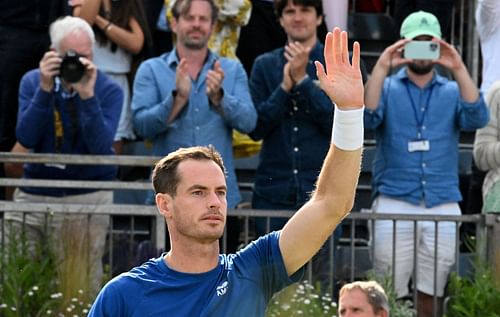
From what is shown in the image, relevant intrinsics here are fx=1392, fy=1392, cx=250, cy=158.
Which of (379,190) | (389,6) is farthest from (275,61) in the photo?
(389,6)

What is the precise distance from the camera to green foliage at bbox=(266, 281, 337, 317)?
8.83 m

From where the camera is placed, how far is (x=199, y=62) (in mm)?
9836

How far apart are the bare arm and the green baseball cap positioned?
456 cm

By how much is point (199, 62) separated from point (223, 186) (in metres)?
4.48

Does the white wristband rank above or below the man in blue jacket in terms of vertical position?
below

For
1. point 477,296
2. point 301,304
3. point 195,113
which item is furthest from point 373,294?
point 195,113

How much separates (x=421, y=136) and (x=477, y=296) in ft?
4.52

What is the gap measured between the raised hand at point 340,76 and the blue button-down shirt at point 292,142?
4.14 m

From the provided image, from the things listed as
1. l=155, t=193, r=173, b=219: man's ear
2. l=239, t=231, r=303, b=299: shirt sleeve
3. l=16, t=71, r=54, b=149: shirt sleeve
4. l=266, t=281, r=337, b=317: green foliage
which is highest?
l=16, t=71, r=54, b=149: shirt sleeve

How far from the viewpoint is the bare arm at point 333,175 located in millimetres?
5324

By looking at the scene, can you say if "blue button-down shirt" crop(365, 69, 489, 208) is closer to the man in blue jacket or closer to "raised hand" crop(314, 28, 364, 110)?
the man in blue jacket

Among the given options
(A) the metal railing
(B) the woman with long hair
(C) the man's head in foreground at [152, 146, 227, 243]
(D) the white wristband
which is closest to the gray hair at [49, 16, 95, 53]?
(A) the metal railing

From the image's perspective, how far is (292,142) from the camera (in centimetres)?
967

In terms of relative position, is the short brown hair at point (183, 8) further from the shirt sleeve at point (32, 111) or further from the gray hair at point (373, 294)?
the gray hair at point (373, 294)
